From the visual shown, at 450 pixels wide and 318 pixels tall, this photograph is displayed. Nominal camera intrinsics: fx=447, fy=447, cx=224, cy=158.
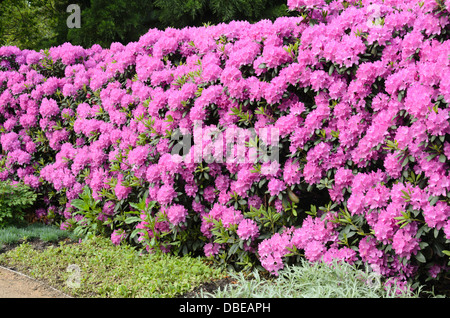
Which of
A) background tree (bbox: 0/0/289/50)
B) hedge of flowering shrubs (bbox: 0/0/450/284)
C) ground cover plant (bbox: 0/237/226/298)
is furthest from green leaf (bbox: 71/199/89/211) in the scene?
background tree (bbox: 0/0/289/50)

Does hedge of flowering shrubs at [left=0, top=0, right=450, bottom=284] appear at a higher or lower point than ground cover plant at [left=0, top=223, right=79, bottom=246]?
Result: higher

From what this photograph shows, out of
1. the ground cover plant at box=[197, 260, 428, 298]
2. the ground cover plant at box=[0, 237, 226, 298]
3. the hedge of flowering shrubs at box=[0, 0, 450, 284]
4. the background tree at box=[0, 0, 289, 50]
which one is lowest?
the ground cover plant at box=[0, 237, 226, 298]

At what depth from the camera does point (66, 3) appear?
1015cm

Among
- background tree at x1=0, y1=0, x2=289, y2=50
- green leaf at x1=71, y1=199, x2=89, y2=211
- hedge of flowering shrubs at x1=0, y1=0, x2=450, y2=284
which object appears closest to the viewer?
hedge of flowering shrubs at x1=0, y1=0, x2=450, y2=284

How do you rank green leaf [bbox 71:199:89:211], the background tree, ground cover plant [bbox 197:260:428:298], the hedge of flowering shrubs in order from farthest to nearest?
the background tree → green leaf [bbox 71:199:89:211] → the hedge of flowering shrubs → ground cover plant [bbox 197:260:428:298]

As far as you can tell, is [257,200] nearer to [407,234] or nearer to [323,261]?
[323,261]

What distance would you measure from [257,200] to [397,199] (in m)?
1.18

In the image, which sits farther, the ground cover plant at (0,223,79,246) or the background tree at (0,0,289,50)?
the background tree at (0,0,289,50)

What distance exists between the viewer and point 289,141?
3.69 meters

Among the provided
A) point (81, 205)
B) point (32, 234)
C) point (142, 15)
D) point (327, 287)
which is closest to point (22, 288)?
point (81, 205)

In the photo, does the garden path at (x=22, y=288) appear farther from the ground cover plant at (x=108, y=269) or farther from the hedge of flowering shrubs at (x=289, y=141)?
the hedge of flowering shrubs at (x=289, y=141)

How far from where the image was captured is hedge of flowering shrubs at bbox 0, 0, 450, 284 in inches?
119

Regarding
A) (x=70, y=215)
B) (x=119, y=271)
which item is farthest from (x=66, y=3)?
(x=119, y=271)

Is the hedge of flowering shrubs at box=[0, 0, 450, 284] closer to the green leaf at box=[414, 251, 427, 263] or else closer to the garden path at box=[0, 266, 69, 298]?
the green leaf at box=[414, 251, 427, 263]
